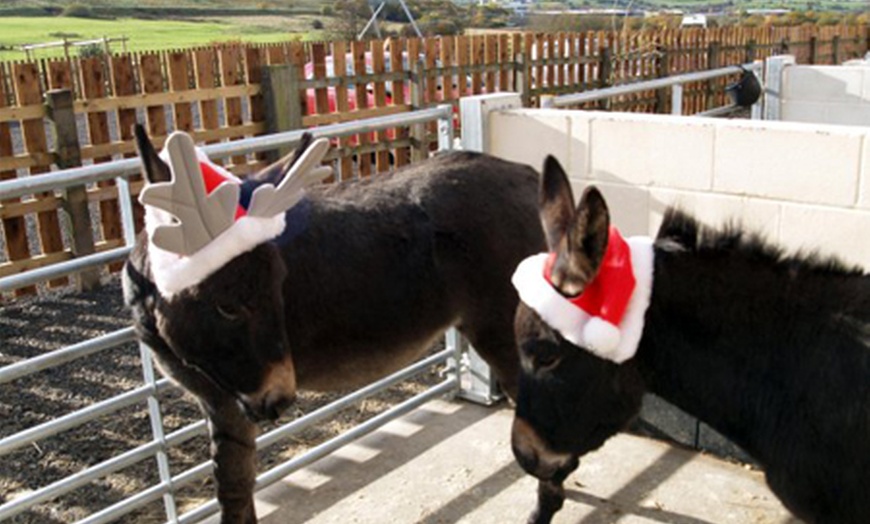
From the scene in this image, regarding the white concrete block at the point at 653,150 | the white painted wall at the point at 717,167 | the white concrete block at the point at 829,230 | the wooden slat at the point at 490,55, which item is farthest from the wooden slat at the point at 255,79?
the white concrete block at the point at 829,230

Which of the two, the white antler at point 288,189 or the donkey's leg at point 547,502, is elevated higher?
the white antler at point 288,189

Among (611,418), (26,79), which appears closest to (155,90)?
(26,79)

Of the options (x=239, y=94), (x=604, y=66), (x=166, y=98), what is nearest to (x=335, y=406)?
(x=166, y=98)

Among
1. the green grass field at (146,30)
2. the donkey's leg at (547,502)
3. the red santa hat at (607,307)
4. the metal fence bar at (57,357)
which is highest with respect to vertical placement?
the green grass field at (146,30)

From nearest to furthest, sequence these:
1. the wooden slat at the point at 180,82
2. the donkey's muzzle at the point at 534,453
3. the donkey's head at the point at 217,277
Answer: the donkey's muzzle at the point at 534,453
the donkey's head at the point at 217,277
the wooden slat at the point at 180,82

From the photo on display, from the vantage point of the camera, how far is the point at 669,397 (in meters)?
2.24

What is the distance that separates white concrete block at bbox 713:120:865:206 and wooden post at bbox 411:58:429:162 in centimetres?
552

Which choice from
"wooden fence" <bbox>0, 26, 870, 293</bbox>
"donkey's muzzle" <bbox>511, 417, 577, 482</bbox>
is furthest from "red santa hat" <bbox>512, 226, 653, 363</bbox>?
"wooden fence" <bbox>0, 26, 870, 293</bbox>

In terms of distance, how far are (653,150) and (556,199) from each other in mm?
1733

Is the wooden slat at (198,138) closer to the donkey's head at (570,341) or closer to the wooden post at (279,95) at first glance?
the wooden post at (279,95)

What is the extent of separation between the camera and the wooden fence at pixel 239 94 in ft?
21.8

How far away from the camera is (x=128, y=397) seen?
121 inches

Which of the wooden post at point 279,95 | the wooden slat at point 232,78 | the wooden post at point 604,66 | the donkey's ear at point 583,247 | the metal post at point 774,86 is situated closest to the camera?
the donkey's ear at point 583,247

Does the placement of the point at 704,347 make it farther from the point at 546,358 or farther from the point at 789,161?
the point at 789,161
